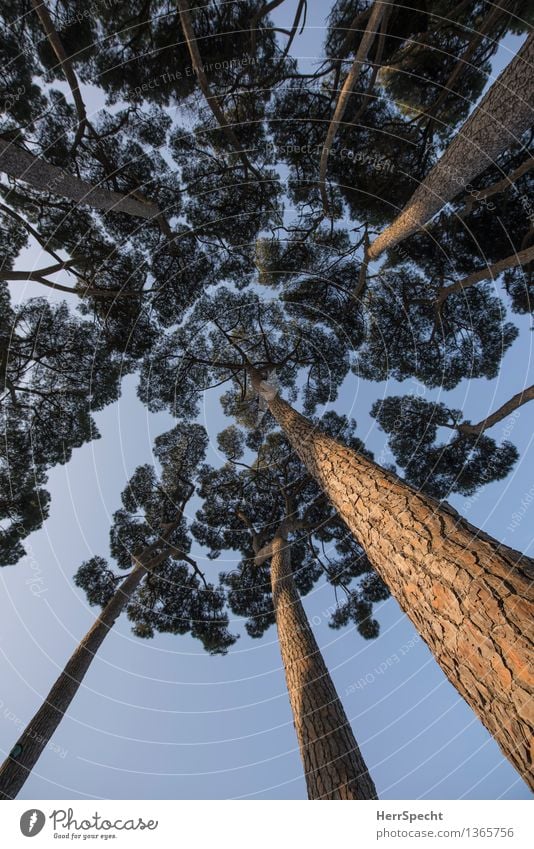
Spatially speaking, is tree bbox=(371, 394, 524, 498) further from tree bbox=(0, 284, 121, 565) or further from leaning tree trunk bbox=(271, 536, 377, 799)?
tree bbox=(0, 284, 121, 565)

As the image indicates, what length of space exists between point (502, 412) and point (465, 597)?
7487 millimetres

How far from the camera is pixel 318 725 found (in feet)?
12.9

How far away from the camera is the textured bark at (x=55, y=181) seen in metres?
4.84

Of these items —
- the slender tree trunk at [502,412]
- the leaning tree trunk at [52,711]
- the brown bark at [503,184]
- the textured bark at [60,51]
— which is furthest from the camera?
the slender tree trunk at [502,412]

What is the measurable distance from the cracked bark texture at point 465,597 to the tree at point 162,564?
24.4ft

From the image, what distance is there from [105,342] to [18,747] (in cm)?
782

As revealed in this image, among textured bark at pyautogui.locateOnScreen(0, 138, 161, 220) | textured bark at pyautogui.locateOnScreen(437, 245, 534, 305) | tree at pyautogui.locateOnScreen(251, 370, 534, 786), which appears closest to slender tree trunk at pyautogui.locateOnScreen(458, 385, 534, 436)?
textured bark at pyautogui.locateOnScreen(437, 245, 534, 305)

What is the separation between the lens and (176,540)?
1052cm

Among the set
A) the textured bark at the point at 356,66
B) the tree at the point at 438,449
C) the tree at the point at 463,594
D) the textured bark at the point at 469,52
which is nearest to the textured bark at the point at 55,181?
the textured bark at the point at 356,66

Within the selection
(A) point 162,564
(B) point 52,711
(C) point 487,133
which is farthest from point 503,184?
(B) point 52,711

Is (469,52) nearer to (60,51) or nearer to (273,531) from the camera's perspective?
(60,51)

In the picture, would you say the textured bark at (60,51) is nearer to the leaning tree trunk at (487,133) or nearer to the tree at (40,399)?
the tree at (40,399)

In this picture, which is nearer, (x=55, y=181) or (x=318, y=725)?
(x=318, y=725)
